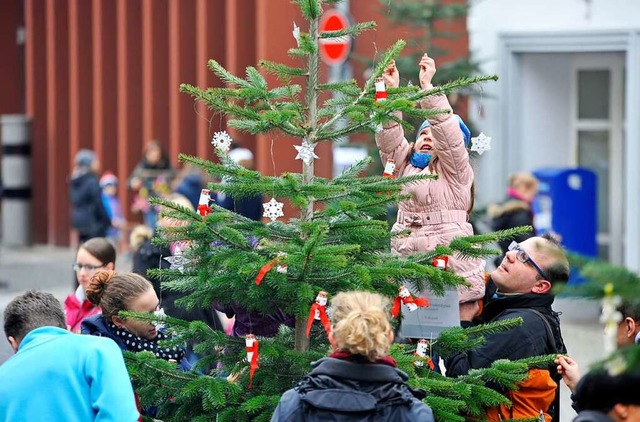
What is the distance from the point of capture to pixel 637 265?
1323 cm

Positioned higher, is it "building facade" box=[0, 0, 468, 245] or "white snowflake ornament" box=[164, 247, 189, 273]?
"building facade" box=[0, 0, 468, 245]

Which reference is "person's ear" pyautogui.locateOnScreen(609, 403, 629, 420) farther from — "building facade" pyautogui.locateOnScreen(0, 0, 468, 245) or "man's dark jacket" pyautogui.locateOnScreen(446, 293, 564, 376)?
"building facade" pyautogui.locateOnScreen(0, 0, 468, 245)

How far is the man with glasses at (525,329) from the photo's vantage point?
573 cm

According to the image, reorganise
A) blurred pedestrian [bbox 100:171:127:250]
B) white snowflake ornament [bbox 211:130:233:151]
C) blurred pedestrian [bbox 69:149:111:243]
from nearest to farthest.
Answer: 1. white snowflake ornament [bbox 211:130:233:151]
2. blurred pedestrian [bbox 69:149:111:243]
3. blurred pedestrian [bbox 100:171:127:250]

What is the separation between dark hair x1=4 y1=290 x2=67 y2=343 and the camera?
4.99m

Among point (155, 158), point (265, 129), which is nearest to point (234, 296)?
point (265, 129)

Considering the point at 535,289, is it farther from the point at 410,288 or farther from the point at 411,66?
the point at 411,66

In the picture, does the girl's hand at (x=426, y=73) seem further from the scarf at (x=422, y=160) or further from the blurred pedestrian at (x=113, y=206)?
the blurred pedestrian at (x=113, y=206)

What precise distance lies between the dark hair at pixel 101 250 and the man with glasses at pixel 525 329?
2.85 meters

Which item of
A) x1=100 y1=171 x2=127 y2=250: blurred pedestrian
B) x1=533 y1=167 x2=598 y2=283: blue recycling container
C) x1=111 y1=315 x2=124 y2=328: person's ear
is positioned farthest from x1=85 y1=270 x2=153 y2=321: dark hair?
x1=100 y1=171 x2=127 y2=250: blurred pedestrian

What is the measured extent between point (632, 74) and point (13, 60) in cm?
1313

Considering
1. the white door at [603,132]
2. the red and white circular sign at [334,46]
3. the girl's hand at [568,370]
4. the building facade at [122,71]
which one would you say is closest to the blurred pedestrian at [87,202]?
the building facade at [122,71]

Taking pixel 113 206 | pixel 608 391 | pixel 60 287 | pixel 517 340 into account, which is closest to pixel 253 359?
pixel 517 340

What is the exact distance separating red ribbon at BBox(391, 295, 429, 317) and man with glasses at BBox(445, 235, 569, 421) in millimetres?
312
